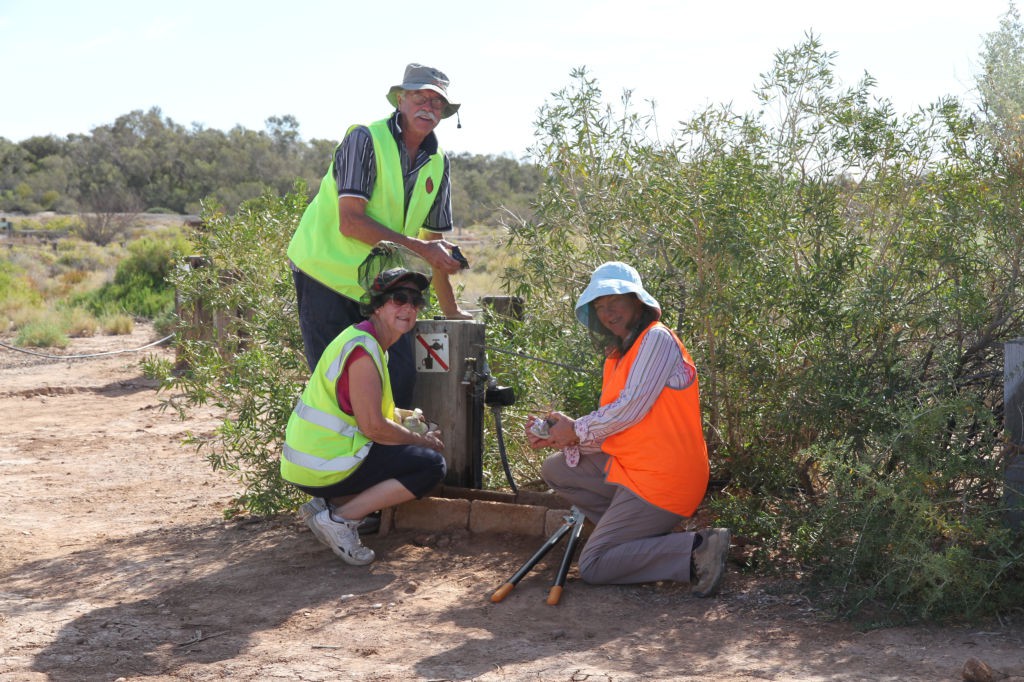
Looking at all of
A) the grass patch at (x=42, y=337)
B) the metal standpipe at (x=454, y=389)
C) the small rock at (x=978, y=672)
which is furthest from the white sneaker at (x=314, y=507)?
the grass patch at (x=42, y=337)

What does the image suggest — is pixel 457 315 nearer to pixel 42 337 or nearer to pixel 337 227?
pixel 337 227

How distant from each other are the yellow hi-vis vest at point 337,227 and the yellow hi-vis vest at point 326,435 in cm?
38

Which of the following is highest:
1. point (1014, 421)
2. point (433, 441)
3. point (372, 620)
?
point (1014, 421)

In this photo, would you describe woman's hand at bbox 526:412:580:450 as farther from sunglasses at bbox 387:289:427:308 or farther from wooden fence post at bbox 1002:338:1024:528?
wooden fence post at bbox 1002:338:1024:528

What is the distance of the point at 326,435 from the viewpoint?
15.7 feet

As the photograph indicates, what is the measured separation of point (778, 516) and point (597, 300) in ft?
3.69

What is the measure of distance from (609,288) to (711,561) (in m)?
1.13

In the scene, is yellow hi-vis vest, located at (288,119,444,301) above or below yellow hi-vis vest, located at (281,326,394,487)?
above

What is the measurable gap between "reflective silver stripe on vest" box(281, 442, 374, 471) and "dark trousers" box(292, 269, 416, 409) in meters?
0.45

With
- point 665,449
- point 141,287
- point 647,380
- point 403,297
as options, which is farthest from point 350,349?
point 141,287

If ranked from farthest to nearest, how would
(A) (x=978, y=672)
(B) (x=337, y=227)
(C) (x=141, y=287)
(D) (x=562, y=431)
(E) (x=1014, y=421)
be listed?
(C) (x=141, y=287) → (B) (x=337, y=227) → (D) (x=562, y=431) → (E) (x=1014, y=421) → (A) (x=978, y=672)

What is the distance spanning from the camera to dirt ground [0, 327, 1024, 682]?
3635mm

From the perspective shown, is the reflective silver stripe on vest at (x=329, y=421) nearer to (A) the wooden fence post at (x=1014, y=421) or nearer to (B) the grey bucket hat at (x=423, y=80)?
(B) the grey bucket hat at (x=423, y=80)

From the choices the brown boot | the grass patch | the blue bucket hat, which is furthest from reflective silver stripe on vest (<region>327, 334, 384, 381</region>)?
the grass patch
